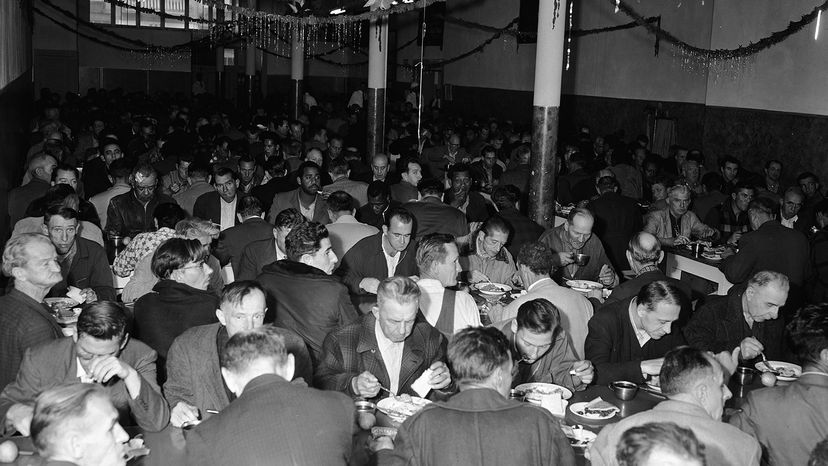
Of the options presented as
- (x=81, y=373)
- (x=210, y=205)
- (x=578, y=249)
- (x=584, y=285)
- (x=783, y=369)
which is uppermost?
(x=210, y=205)

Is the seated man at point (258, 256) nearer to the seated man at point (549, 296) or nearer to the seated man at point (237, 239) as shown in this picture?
the seated man at point (237, 239)

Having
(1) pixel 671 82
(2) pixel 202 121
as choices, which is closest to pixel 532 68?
(1) pixel 671 82

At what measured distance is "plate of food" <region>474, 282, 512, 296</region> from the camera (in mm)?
6445

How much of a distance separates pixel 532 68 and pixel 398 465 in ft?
59.4

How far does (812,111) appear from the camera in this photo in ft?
40.6

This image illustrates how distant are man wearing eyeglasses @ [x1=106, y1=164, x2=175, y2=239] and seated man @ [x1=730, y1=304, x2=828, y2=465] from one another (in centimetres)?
552

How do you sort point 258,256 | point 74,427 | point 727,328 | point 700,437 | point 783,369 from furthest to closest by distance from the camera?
1. point 258,256
2. point 727,328
3. point 783,369
4. point 700,437
5. point 74,427

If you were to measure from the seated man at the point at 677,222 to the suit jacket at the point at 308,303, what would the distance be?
4.52m

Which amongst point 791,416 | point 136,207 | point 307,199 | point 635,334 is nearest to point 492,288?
point 635,334

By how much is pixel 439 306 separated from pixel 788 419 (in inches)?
82.7

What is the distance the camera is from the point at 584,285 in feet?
22.4

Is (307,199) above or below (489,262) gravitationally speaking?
above

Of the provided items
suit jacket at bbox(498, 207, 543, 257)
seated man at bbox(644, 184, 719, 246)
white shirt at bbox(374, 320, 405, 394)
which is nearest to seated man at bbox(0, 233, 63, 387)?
white shirt at bbox(374, 320, 405, 394)

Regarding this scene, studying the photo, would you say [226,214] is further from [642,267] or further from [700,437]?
[700,437]
